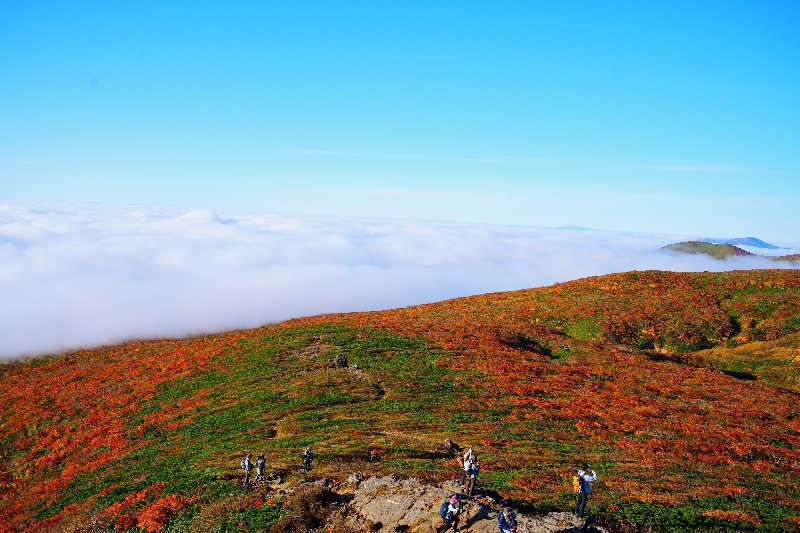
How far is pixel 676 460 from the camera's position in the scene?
2653 cm

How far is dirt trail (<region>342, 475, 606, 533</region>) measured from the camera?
1517 cm

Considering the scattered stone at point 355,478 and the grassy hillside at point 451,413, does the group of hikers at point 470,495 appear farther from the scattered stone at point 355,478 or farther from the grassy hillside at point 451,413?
the scattered stone at point 355,478

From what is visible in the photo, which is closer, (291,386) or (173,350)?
(291,386)

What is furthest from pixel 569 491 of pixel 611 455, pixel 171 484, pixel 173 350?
pixel 173 350

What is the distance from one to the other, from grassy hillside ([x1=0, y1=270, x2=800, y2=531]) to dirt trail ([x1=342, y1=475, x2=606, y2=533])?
2.11 m

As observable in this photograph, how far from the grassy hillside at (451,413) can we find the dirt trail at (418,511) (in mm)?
2109

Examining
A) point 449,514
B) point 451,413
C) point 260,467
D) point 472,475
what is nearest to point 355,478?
point 260,467

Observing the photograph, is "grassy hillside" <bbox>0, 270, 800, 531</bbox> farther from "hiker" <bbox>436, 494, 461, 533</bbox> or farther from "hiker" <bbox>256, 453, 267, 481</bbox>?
"hiker" <bbox>436, 494, 461, 533</bbox>

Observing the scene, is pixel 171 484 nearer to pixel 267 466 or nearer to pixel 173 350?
pixel 267 466

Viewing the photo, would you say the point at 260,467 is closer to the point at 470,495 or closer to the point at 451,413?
the point at 470,495

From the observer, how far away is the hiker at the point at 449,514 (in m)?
15.0

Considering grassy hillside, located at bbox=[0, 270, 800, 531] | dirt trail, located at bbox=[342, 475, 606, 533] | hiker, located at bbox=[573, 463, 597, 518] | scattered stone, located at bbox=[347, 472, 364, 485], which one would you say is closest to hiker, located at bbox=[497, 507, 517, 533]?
dirt trail, located at bbox=[342, 475, 606, 533]

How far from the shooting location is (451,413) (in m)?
32.7

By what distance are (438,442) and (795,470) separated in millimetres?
22941
